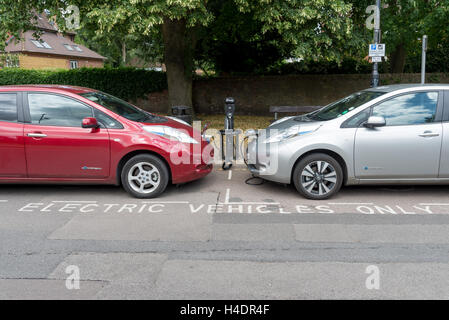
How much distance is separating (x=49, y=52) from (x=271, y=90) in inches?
1205

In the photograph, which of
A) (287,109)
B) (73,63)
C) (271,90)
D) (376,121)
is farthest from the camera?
(73,63)

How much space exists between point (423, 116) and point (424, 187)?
1.41m

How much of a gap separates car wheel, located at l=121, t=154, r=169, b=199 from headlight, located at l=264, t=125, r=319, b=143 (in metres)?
1.74

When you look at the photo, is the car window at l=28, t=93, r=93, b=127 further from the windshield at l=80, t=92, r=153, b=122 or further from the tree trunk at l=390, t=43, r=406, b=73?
the tree trunk at l=390, t=43, r=406, b=73

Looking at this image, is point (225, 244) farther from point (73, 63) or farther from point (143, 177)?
point (73, 63)

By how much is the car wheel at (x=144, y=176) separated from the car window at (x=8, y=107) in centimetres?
194

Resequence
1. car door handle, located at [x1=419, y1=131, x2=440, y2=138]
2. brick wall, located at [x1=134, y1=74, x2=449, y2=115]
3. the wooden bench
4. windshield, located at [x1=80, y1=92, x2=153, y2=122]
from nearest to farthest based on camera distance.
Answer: car door handle, located at [x1=419, y1=131, x2=440, y2=138] → windshield, located at [x1=80, y1=92, x2=153, y2=122] → the wooden bench → brick wall, located at [x1=134, y1=74, x2=449, y2=115]

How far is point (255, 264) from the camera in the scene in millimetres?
4160

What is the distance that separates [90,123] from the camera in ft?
20.4

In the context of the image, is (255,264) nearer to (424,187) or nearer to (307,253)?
(307,253)

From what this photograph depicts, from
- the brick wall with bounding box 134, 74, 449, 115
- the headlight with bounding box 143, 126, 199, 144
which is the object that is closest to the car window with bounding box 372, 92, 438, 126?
the headlight with bounding box 143, 126, 199, 144

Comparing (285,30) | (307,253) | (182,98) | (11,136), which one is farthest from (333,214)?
(182,98)

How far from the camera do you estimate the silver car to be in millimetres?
6227

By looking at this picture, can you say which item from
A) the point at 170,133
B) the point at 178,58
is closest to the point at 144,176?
the point at 170,133
